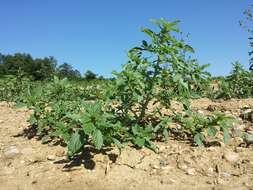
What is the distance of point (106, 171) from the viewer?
10.8ft

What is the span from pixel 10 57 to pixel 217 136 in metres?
65.8

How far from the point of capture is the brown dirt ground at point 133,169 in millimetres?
3090

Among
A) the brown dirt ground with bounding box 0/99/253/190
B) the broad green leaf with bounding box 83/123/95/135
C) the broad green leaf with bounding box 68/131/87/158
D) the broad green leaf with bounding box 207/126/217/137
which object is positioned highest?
the broad green leaf with bounding box 207/126/217/137

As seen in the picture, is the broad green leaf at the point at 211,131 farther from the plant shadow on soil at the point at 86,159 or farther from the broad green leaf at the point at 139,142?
the plant shadow on soil at the point at 86,159

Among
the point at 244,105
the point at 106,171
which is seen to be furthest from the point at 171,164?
the point at 244,105

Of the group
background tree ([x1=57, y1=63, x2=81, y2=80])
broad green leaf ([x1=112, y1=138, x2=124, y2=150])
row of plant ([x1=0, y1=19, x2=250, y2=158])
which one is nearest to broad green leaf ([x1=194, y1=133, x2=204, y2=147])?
row of plant ([x1=0, y1=19, x2=250, y2=158])

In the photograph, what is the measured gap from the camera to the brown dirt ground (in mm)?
3090

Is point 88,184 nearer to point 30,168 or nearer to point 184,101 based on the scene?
point 30,168

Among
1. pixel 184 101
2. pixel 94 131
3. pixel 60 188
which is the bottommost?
pixel 60 188

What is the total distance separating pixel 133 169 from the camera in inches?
132

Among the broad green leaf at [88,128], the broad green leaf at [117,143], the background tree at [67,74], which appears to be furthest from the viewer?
the background tree at [67,74]

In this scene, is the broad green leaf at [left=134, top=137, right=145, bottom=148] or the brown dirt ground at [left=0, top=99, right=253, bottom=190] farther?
the broad green leaf at [left=134, top=137, right=145, bottom=148]

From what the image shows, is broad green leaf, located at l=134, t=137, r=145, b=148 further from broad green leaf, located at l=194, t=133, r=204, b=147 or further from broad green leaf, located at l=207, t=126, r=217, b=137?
broad green leaf, located at l=207, t=126, r=217, b=137

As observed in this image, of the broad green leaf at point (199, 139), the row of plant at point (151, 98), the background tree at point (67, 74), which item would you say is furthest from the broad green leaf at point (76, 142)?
the background tree at point (67, 74)
